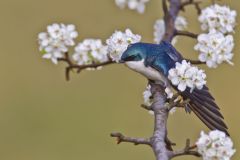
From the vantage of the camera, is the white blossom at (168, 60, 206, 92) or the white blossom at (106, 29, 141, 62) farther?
the white blossom at (106, 29, 141, 62)

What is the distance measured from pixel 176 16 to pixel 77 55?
0.38m

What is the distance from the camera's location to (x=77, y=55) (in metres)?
2.42

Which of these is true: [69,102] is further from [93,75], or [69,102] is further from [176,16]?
[176,16]

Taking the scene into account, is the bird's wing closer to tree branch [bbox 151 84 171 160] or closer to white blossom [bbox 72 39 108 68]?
tree branch [bbox 151 84 171 160]

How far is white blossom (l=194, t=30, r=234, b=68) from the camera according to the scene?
223cm

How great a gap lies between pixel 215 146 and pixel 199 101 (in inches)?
11.4

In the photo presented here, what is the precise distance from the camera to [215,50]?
223 centimetres

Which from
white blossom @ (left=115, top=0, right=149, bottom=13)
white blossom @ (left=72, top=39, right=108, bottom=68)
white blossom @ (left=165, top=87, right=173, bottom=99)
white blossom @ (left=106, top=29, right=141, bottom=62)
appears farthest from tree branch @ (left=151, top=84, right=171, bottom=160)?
white blossom @ (left=115, top=0, right=149, bottom=13)

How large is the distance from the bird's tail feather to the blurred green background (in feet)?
8.08

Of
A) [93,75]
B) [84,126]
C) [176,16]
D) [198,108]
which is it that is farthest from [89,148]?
[198,108]

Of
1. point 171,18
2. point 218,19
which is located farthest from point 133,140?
point 171,18

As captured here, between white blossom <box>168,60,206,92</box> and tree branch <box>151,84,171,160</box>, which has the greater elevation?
white blossom <box>168,60,206,92</box>

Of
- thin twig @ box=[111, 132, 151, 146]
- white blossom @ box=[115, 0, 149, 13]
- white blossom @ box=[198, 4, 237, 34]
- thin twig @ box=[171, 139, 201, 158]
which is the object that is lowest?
thin twig @ box=[171, 139, 201, 158]

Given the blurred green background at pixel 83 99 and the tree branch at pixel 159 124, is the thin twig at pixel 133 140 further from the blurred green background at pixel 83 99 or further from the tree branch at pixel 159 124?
the blurred green background at pixel 83 99
